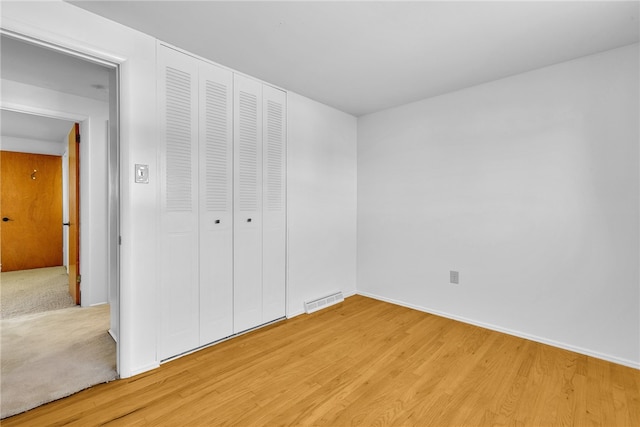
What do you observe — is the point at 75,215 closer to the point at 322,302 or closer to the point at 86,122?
the point at 86,122

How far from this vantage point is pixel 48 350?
2477 mm

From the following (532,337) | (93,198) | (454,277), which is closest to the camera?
(532,337)

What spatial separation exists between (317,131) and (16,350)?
3.50 m

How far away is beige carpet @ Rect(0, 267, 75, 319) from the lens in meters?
3.51

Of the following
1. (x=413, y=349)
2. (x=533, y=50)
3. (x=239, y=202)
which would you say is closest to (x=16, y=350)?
(x=239, y=202)

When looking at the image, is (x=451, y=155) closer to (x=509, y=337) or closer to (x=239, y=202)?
(x=509, y=337)

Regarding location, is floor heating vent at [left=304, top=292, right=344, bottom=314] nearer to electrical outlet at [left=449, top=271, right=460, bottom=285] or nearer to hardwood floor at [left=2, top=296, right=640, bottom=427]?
hardwood floor at [left=2, top=296, right=640, bottom=427]

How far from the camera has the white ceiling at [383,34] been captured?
73.8 inches

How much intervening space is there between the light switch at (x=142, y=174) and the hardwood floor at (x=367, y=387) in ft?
4.61

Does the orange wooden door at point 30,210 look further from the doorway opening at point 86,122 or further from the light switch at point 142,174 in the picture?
the light switch at point 142,174

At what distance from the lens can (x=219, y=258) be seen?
2.65 meters

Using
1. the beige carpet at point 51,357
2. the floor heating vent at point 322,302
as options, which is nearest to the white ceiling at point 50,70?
the beige carpet at point 51,357

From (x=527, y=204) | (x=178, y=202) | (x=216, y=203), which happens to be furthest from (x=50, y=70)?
(x=527, y=204)

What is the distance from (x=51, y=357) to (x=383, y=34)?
3.59 metres
